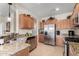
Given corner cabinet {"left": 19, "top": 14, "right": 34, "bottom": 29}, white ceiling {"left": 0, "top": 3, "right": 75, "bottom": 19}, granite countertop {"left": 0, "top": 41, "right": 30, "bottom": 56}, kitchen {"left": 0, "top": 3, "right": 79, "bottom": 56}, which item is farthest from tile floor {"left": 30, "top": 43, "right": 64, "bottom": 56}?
white ceiling {"left": 0, "top": 3, "right": 75, "bottom": 19}

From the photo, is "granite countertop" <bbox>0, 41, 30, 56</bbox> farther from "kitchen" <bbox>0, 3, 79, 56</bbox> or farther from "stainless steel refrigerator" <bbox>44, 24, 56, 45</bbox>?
"stainless steel refrigerator" <bbox>44, 24, 56, 45</bbox>

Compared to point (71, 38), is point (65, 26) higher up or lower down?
higher up

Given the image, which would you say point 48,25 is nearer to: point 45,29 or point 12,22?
point 45,29

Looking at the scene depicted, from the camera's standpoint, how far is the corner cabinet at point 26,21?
1577 millimetres

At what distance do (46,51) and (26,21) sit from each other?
1.81 ft

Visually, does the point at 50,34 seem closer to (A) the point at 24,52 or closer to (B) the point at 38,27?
(B) the point at 38,27

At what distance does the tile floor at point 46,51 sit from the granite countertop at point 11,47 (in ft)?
0.53

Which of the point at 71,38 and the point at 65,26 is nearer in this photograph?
the point at 65,26

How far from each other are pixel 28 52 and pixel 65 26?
69 centimetres

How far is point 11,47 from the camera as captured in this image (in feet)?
4.89

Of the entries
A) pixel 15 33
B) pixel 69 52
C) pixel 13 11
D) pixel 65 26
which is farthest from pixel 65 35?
pixel 13 11

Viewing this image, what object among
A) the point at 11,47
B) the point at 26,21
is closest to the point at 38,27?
the point at 26,21

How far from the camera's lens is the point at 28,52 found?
5.30 feet

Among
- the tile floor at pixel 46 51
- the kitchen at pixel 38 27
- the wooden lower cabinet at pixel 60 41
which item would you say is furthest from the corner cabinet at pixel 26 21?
the wooden lower cabinet at pixel 60 41
